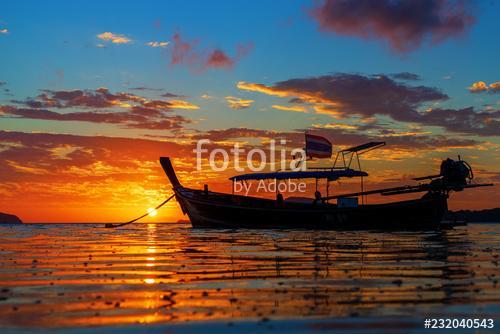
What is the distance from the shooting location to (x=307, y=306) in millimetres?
8141

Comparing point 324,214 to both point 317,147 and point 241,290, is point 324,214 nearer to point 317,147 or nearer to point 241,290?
point 317,147

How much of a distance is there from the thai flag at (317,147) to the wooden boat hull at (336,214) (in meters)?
5.79

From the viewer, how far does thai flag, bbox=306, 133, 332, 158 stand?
173 feet

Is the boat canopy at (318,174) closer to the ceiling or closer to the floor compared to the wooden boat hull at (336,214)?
closer to the ceiling

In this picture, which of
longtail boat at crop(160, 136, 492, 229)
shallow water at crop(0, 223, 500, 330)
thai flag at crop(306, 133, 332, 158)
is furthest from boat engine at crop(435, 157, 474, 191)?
shallow water at crop(0, 223, 500, 330)

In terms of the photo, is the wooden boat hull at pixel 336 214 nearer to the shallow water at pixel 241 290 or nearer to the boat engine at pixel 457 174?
the boat engine at pixel 457 174

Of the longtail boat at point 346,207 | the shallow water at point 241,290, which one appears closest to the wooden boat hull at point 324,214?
the longtail boat at point 346,207

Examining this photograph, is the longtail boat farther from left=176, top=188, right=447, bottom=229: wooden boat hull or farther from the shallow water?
the shallow water

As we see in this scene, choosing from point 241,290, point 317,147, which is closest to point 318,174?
point 317,147

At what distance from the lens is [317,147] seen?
53094 mm

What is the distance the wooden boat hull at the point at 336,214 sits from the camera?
48.1 meters

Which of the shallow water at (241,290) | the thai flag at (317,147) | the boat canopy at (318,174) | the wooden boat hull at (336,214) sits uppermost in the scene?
the thai flag at (317,147)

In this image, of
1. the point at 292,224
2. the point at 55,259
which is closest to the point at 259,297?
the point at 55,259

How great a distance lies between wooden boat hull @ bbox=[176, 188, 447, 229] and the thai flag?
5.79 meters
